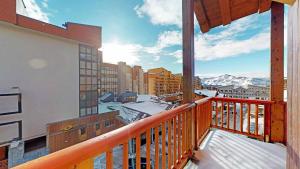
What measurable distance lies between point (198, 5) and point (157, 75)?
16801 mm

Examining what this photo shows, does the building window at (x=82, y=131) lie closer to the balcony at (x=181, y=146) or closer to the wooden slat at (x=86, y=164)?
the balcony at (x=181, y=146)

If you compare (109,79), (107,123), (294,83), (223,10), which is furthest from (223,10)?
(109,79)

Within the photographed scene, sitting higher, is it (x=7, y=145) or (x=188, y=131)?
(x=188, y=131)

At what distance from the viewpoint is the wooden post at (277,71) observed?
277cm

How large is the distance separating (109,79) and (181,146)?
58.7 feet

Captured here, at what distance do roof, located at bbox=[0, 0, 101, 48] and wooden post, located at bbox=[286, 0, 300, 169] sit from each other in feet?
29.5

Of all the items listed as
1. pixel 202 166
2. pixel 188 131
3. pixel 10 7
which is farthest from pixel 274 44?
pixel 10 7

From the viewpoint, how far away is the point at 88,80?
10.7m

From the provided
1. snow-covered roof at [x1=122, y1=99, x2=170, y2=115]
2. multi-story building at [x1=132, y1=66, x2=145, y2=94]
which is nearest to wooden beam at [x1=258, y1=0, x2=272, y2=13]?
snow-covered roof at [x1=122, y1=99, x2=170, y2=115]

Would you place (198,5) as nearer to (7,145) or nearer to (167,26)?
(167,26)

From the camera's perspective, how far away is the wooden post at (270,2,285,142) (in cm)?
277

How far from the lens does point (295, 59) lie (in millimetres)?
1032

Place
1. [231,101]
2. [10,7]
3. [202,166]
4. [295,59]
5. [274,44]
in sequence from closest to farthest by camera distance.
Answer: [295,59]
[202,166]
[274,44]
[231,101]
[10,7]

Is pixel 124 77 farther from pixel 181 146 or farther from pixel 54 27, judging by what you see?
pixel 181 146
